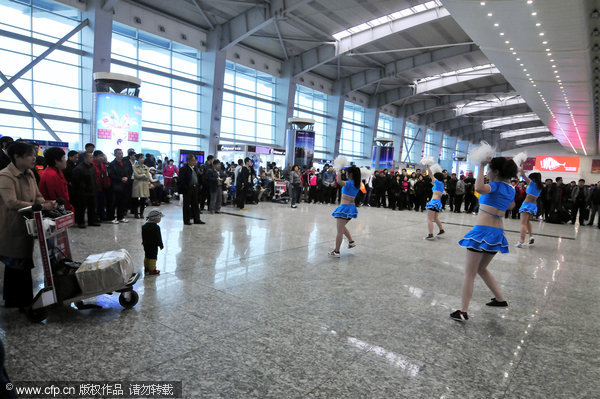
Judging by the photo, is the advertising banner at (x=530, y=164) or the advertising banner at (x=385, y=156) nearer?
the advertising banner at (x=385, y=156)

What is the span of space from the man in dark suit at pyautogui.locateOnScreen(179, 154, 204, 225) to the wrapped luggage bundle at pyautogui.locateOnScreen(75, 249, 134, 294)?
16.4 ft

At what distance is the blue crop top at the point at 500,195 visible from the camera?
11.1ft

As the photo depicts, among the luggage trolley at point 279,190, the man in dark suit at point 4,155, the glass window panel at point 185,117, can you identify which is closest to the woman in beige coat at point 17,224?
the man in dark suit at point 4,155

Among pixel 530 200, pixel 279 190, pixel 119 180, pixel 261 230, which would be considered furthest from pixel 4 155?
pixel 279 190

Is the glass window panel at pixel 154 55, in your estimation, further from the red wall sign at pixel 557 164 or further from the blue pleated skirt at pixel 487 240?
the red wall sign at pixel 557 164

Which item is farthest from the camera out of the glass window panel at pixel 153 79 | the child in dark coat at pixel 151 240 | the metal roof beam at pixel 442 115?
the metal roof beam at pixel 442 115

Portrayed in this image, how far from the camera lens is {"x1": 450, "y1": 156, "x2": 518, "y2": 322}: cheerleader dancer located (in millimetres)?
3318

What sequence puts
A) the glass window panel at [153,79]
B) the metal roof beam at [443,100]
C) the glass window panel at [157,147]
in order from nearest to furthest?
the glass window panel at [153,79] < the glass window panel at [157,147] < the metal roof beam at [443,100]

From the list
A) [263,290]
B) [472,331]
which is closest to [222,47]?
[263,290]

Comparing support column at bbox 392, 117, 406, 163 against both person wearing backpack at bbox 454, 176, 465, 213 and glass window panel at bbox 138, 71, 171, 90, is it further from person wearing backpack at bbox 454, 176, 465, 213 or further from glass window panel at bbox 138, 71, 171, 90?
glass window panel at bbox 138, 71, 171, 90

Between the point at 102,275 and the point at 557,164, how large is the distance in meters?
47.5

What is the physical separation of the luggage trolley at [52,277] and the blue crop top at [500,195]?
3428mm

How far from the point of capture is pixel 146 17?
17.1 meters

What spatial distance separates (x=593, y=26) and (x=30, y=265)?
1336 cm
